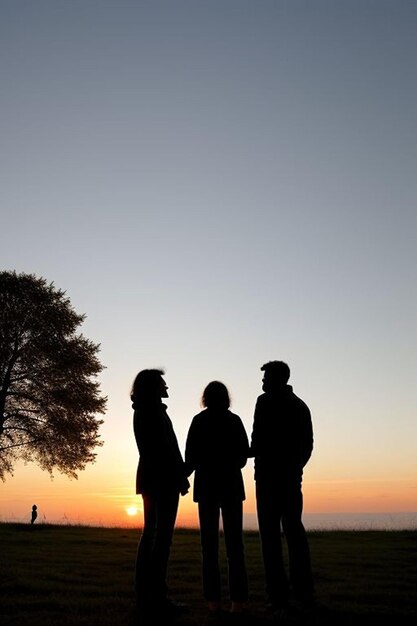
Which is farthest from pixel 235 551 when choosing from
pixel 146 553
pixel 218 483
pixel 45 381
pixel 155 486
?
pixel 45 381

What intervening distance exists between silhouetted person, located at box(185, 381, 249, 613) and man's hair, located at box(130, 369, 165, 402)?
2.05ft

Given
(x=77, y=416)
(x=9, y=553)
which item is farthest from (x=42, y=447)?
(x=9, y=553)

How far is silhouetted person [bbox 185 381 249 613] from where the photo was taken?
8.02 meters

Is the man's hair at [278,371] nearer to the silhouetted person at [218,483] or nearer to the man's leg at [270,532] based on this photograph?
the silhouetted person at [218,483]

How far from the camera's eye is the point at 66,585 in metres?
10.7

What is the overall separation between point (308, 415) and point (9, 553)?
11.0 metres

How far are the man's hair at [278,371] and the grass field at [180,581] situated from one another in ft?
9.46

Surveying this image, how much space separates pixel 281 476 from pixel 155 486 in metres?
1.65

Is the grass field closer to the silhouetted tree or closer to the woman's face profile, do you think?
the woman's face profile

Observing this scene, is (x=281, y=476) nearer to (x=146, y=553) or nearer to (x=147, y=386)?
(x=146, y=553)

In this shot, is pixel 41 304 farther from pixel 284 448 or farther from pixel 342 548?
pixel 284 448

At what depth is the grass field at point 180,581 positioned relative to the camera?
7758 millimetres

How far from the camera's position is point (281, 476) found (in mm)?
8461

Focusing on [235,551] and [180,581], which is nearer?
[235,551]
